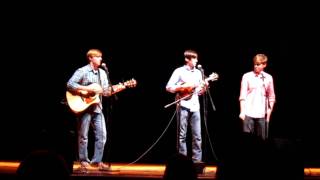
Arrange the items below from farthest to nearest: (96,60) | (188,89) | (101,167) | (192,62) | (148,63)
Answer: (148,63) < (192,62) < (188,89) < (96,60) < (101,167)

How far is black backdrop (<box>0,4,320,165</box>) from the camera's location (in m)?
9.62

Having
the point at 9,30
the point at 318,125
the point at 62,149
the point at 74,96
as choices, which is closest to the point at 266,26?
the point at 318,125

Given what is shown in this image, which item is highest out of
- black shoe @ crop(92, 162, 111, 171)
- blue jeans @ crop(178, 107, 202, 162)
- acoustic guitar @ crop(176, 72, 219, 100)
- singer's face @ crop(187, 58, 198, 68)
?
singer's face @ crop(187, 58, 198, 68)

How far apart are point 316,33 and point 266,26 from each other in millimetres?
960

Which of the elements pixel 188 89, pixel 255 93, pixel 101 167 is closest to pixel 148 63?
pixel 188 89

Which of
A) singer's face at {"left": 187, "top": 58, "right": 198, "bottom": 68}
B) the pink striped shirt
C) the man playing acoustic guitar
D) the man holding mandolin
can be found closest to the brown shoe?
the man playing acoustic guitar

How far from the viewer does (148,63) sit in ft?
32.1

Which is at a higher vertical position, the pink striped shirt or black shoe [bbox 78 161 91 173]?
the pink striped shirt

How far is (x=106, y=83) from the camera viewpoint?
803 centimetres

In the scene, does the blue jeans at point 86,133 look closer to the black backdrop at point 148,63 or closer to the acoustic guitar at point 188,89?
the acoustic guitar at point 188,89

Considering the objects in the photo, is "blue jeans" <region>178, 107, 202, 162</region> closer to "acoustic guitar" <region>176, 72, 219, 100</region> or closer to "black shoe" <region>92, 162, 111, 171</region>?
"acoustic guitar" <region>176, 72, 219, 100</region>

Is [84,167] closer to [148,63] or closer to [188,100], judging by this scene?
[188,100]

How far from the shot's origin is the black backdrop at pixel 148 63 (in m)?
9.62

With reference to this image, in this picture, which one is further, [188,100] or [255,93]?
[255,93]
